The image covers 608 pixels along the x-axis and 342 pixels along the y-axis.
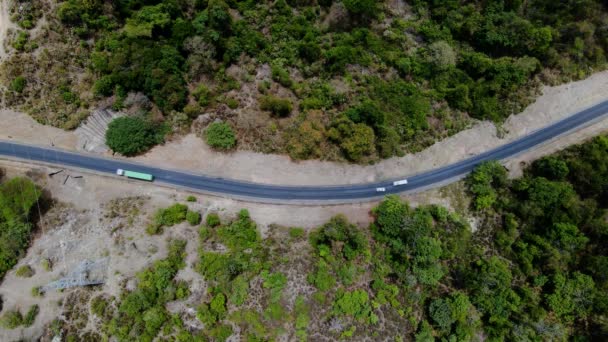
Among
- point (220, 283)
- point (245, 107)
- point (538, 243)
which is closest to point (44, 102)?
→ point (245, 107)

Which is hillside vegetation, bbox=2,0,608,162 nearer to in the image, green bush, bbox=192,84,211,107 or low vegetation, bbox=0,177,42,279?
green bush, bbox=192,84,211,107

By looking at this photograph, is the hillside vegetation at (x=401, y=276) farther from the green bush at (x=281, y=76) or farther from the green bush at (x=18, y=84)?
the green bush at (x=18, y=84)

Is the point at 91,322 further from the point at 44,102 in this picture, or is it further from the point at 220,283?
the point at 44,102

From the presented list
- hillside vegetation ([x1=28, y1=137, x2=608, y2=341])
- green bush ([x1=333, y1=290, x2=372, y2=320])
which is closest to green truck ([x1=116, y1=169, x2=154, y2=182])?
hillside vegetation ([x1=28, y1=137, x2=608, y2=341])

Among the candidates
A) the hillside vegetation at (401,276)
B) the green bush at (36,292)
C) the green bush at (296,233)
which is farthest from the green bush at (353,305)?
the green bush at (36,292)

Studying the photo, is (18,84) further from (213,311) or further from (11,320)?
(213,311)

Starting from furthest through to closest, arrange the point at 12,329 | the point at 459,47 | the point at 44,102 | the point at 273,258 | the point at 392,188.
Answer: the point at 459,47
the point at 392,188
the point at 44,102
the point at 273,258
the point at 12,329
